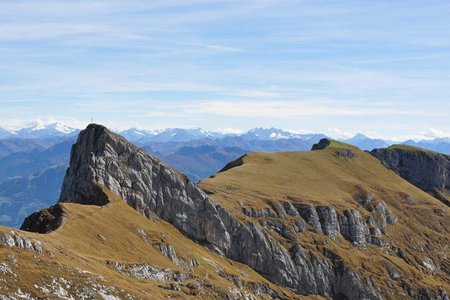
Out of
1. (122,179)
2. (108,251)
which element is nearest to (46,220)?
(108,251)

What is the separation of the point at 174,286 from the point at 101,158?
210 ft

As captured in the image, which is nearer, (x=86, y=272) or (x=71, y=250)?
(x=86, y=272)

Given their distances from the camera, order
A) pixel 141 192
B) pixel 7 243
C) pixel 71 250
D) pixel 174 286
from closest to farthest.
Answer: pixel 7 243, pixel 71 250, pixel 174 286, pixel 141 192

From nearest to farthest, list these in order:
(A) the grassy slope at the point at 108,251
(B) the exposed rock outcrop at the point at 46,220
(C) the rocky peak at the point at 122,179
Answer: (A) the grassy slope at the point at 108,251 → (B) the exposed rock outcrop at the point at 46,220 → (C) the rocky peak at the point at 122,179

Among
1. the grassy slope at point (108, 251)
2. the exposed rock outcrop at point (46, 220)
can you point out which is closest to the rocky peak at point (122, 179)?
the grassy slope at point (108, 251)

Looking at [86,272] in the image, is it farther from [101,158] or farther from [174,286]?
[101,158]

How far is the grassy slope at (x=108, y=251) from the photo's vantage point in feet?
318

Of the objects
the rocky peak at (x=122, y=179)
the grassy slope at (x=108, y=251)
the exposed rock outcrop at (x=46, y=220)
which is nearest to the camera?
the grassy slope at (x=108, y=251)

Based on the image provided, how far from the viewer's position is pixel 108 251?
134875mm

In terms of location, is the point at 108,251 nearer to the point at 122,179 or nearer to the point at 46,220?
the point at 46,220

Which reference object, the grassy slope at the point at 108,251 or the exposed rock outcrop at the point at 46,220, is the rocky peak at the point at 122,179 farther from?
the exposed rock outcrop at the point at 46,220

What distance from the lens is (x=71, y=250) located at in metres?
116

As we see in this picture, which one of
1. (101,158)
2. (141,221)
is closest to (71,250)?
(141,221)

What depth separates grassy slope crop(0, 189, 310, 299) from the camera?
318 ft
